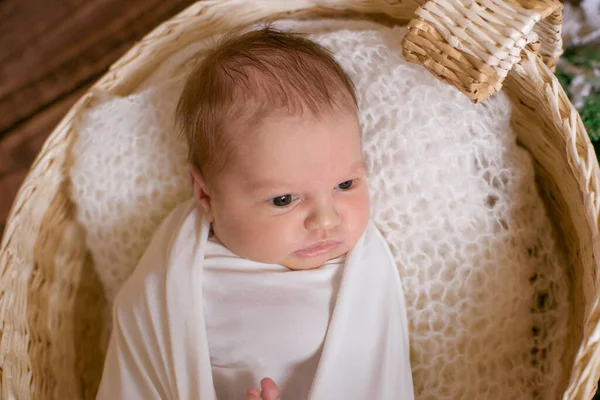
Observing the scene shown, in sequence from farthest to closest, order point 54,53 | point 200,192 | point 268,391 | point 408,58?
1. point 54,53
2. point 200,192
3. point 408,58
4. point 268,391

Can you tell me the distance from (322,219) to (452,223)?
0.32 metres

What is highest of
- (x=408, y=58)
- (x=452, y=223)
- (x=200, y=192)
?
(x=408, y=58)

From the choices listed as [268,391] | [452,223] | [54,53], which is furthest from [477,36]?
[54,53]

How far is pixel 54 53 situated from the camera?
1856 mm

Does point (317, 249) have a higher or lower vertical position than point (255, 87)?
lower

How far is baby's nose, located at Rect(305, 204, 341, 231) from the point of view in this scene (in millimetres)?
998

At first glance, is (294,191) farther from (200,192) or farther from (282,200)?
(200,192)

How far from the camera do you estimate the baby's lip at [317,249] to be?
3.45 feet

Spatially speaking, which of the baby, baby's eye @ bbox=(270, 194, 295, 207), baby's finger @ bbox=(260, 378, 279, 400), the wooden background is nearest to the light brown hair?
the baby

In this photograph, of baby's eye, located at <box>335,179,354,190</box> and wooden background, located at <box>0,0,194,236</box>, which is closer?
baby's eye, located at <box>335,179,354,190</box>

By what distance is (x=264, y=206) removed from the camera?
101 cm

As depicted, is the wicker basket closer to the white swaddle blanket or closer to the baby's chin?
the white swaddle blanket

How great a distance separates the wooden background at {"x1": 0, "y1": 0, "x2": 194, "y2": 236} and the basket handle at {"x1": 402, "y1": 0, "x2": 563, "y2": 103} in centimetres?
105

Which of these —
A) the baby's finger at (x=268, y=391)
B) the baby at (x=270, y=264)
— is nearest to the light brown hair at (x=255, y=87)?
the baby at (x=270, y=264)
